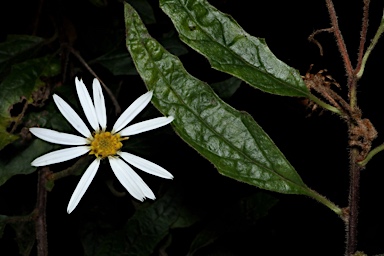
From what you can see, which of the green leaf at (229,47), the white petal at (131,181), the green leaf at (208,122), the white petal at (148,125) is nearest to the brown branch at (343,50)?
the green leaf at (229,47)

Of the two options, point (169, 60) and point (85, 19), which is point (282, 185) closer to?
point (169, 60)

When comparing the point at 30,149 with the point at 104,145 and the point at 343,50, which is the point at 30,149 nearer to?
the point at 104,145

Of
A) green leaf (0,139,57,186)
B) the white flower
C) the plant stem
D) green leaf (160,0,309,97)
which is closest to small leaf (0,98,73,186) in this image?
green leaf (0,139,57,186)

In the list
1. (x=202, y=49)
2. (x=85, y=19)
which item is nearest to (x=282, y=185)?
(x=202, y=49)

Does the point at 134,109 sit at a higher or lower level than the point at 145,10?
lower

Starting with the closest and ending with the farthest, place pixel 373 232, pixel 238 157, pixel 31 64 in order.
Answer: pixel 238 157
pixel 31 64
pixel 373 232

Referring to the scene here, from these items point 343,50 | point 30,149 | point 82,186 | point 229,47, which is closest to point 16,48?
point 30,149
